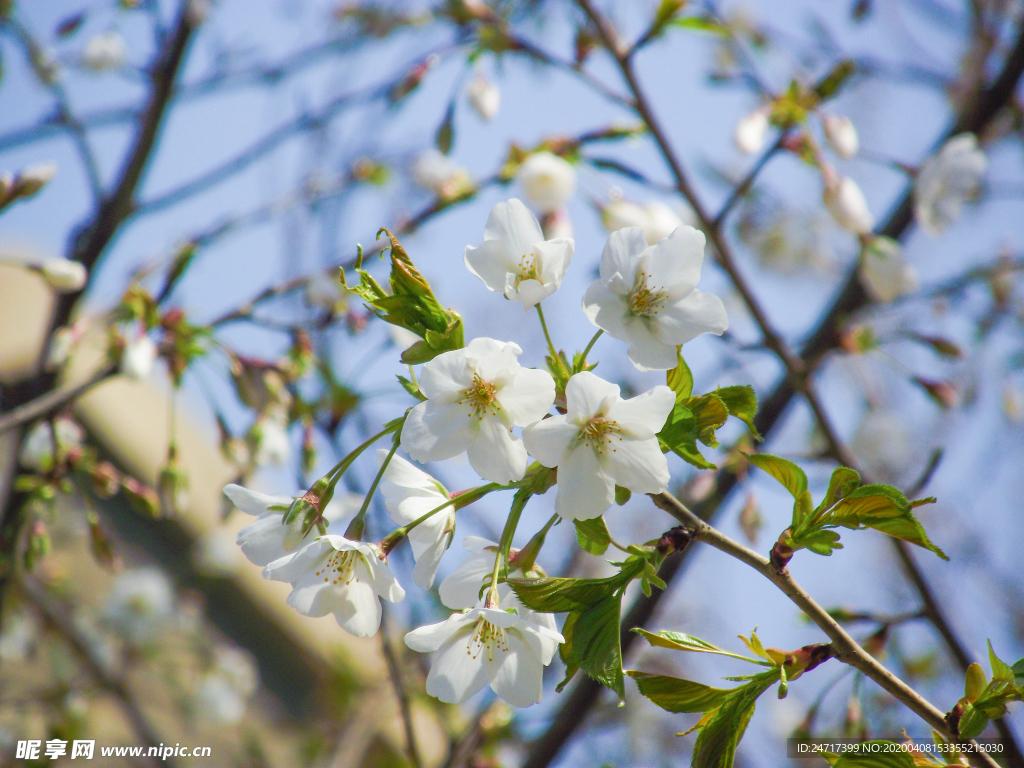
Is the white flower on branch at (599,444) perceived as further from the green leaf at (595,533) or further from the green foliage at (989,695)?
the green foliage at (989,695)

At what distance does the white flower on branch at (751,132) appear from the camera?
5.65ft

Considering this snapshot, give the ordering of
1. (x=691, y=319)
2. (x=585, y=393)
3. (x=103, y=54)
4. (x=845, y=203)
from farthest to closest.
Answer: (x=103, y=54)
(x=845, y=203)
(x=691, y=319)
(x=585, y=393)

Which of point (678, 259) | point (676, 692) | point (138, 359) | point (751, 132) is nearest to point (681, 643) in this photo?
point (676, 692)

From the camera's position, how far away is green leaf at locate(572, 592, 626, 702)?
2.11ft

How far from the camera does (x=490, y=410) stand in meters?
0.71

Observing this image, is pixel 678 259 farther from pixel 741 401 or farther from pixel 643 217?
pixel 643 217

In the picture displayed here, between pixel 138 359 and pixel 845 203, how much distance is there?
1636mm

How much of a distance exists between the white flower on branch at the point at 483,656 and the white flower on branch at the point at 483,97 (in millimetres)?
1649

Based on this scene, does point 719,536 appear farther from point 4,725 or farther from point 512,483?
point 4,725

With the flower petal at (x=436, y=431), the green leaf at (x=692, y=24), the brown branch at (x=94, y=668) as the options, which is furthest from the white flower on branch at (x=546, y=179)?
the brown branch at (x=94, y=668)

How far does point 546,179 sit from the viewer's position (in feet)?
5.63

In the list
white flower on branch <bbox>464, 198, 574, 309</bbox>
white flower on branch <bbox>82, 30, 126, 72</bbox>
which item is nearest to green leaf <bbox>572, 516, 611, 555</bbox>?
white flower on branch <bbox>464, 198, 574, 309</bbox>

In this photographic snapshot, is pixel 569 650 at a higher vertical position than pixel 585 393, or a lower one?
lower

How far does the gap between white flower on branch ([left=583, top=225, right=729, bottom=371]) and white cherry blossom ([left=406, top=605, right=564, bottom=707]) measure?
0.31 meters
